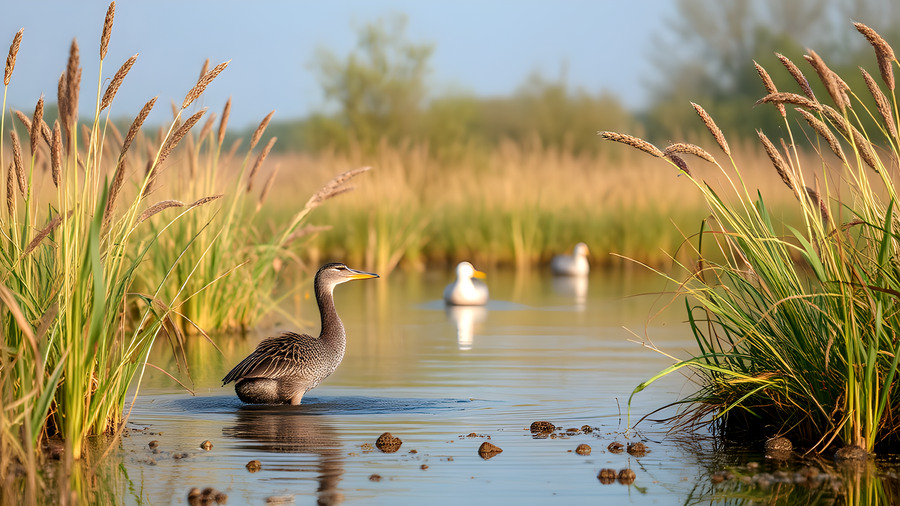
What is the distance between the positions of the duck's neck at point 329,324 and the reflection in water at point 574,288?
6205 millimetres

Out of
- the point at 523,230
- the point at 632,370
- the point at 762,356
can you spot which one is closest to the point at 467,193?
the point at 523,230

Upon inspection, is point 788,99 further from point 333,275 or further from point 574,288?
point 574,288

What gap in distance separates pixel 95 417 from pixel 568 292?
11.6m

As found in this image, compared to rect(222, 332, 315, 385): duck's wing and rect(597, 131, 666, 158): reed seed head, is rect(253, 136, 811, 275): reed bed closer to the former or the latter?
rect(222, 332, 315, 385): duck's wing

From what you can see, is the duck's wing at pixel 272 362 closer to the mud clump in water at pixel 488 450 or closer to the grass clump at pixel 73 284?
the grass clump at pixel 73 284

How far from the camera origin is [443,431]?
20.5 ft

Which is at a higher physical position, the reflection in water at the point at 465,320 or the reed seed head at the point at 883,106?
the reed seed head at the point at 883,106

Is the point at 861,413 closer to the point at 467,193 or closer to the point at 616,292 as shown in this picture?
the point at 616,292

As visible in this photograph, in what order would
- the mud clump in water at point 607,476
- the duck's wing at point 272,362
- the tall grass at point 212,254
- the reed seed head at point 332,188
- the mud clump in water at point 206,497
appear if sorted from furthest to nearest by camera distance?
the tall grass at point 212,254 < the reed seed head at point 332,188 < the duck's wing at point 272,362 < the mud clump in water at point 607,476 < the mud clump in water at point 206,497

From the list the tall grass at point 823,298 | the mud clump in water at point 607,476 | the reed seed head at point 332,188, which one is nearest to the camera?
the mud clump in water at point 607,476

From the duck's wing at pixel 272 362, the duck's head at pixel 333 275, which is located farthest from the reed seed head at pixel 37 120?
the duck's head at pixel 333 275

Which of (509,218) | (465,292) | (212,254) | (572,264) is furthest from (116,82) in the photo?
(509,218)

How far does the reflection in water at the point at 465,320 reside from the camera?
11.0m

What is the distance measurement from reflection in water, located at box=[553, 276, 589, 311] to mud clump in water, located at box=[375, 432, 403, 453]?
8.49 meters
